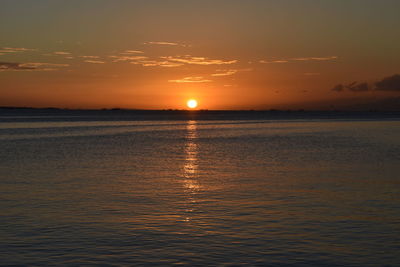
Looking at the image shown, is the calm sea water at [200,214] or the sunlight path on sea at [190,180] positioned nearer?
the calm sea water at [200,214]

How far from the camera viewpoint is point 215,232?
42.0ft

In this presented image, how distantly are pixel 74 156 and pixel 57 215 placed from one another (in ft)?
62.3

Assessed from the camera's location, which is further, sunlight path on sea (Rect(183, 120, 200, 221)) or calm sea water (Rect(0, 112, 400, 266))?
sunlight path on sea (Rect(183, 120, 200, 221))

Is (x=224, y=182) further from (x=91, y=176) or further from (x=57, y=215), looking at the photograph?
(x=57, y=215)

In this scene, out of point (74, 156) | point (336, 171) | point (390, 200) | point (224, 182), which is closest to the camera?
point (390, 200)

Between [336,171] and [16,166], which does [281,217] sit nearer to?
[336,171]

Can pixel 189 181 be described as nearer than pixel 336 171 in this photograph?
Yes

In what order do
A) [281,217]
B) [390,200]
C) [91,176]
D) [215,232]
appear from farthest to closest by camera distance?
[91,176] → [390,200] → [281,217] → [215,232]

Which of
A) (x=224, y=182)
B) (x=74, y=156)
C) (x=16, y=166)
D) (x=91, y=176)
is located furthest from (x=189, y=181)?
(x=74, y=156)

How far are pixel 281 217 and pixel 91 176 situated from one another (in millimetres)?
11584

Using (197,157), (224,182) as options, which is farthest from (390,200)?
(197,157)

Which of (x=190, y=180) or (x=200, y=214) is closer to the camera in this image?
(x=200, y=214)

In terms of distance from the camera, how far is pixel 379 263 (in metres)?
10.5

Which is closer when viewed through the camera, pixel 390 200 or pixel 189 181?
pixel 390 200
